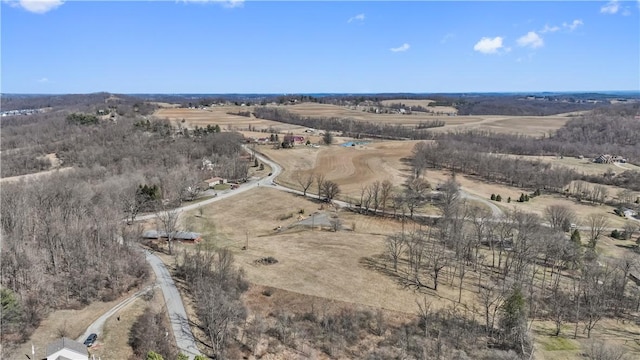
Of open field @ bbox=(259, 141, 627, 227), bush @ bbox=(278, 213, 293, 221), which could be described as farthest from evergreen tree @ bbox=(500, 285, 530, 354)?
open field @ bbox=(259, 141, 627, 227)

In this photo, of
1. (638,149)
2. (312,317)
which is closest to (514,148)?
(638,149)

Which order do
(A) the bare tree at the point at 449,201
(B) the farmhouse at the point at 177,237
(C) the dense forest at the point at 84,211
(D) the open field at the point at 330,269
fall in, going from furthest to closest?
(A) the bare tree at the point at 449,201 < (B) the farmhouse at the point at 177,237 < (C) the dense forest at the point at 84,211 < (D) the open field at the point at 330,269

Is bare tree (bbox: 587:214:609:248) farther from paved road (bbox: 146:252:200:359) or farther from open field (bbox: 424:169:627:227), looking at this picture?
paved road (bbox: 146:252:200:359)

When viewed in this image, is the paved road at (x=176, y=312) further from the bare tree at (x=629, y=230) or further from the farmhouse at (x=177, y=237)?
the bare tree at (x=629, y=230)

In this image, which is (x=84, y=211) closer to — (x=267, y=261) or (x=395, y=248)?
(x=267, y=261)

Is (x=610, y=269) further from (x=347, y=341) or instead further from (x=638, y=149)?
(x=638, y=149)

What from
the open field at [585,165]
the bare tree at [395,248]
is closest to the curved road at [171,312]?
the bare tree at [395,248]
